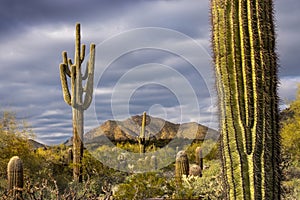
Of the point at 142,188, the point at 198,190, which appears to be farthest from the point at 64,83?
the point at 142,188

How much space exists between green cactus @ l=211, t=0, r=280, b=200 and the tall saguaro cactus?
33.1 feet

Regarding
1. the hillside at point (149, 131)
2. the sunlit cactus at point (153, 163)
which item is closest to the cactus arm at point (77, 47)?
the hillside at point (149, 131)

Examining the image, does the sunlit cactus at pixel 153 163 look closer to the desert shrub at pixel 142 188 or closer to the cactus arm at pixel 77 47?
the cactus arm at pixel 77 47

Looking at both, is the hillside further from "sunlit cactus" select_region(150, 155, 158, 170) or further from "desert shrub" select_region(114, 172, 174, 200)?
"desert shrub" select_region(114, 172, 174, 200)

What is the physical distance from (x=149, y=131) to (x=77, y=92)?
693cm

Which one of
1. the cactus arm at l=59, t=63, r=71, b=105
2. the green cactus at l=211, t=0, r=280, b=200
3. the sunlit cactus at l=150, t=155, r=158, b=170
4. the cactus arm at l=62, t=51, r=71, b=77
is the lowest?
the sunlit cactus at l=150, t=155, r=158, b=170

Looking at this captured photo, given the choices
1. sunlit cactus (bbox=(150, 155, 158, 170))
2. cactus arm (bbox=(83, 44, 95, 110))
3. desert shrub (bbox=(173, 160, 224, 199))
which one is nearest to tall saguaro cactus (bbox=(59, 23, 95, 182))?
cactus arm (bbox=(83, 44, 95, 110))

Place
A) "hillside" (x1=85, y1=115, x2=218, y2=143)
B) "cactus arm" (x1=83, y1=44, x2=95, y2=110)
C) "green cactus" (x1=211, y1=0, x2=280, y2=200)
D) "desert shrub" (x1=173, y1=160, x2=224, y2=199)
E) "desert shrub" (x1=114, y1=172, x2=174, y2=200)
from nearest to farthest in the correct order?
"green cactus" (x1=211, y1=0, x2=280, y2=200) → "desert shrub" (x1=114, y1=172, x2=174, y2=200) → "desert shrub" (x1=173, y1=160, x2=224, y2=199) → "cactus arm" (x1=83, y1=44, x2=95, y2=110) → "hillside" (x1=85, y1=115, x2=218, y2=143)

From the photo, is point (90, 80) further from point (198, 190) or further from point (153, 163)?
point (198, 190)

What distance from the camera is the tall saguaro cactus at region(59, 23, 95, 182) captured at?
14195 mm

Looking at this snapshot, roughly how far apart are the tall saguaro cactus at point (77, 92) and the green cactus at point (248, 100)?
33.1ft

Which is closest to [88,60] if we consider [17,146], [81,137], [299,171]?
[81,137]

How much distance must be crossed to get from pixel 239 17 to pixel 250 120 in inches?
36.8

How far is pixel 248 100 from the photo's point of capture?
429 centimetres
